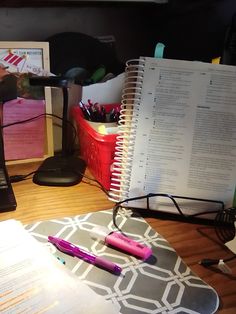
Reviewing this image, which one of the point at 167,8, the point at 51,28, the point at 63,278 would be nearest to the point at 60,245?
the point at 63,278

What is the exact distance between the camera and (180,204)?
91 cm

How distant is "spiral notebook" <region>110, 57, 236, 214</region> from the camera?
854 millimetres

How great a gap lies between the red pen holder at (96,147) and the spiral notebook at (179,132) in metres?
0.07

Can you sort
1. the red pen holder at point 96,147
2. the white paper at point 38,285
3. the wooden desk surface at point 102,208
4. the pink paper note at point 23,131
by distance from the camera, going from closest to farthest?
1. the white paper at point 38,285
2. the wooden desk surface at point 102,208
3. the red pen holder at point 96,147
4. the pink paper note at point 23,131

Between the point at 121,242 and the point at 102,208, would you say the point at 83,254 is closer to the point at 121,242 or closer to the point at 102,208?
the point at 121,242

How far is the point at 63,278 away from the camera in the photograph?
70 cm

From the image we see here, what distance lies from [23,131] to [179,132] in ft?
1.49

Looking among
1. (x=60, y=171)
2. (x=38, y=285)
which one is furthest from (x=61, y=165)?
(x=38, y=285)

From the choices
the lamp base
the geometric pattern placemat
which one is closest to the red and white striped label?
the lamp base

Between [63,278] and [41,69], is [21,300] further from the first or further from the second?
[41,69]

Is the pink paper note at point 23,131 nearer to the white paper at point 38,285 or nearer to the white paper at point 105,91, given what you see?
the white paper at point 105,91

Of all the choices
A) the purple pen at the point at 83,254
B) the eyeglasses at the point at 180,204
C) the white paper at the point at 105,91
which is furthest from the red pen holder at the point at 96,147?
the purple pen at the point at 83,254

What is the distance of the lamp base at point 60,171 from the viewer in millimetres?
1039

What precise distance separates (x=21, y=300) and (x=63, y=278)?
0.26ft
